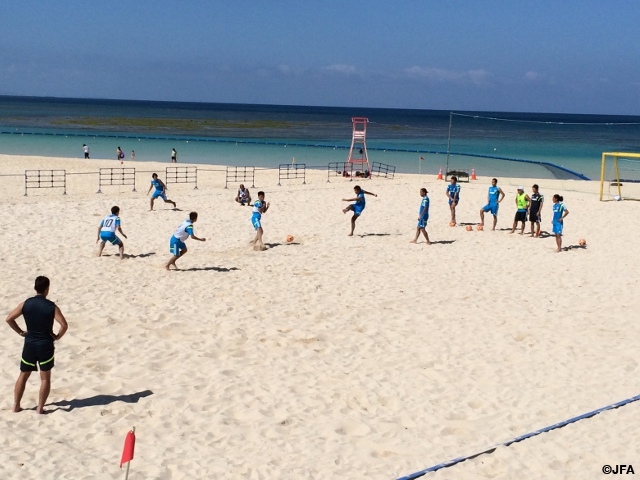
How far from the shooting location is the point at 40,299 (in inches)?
252

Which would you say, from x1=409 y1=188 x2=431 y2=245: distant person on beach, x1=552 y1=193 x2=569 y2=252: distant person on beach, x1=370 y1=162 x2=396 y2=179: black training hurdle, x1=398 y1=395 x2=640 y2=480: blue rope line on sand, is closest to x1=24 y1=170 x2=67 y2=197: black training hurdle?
x1=370 y1=162 x2=396 y2=179: black training hurdle

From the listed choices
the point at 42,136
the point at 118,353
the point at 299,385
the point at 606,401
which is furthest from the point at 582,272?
the point at 42,136

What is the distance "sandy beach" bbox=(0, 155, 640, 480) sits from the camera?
611 centimetres

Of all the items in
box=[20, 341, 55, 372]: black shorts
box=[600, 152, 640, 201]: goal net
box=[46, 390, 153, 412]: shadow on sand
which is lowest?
box=[46, 390, 153, 412]: shadow on sand

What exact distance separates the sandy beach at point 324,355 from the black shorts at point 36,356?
0.50m

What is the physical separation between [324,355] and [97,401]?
2.75 m

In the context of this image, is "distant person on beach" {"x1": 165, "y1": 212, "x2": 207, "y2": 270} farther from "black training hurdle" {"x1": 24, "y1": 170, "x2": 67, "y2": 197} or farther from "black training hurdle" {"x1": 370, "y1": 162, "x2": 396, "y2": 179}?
"black training hurdle" {"x1": 370, "y1": 162, "x2": 396, "y2": 179}

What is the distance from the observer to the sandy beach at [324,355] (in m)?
6.11

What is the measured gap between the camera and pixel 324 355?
341 inches

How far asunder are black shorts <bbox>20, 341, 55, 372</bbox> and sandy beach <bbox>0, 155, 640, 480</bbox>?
50cm

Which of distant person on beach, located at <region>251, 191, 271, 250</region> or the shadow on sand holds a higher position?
distant person on beach, located at <region>251, 191, 271, 250</region>

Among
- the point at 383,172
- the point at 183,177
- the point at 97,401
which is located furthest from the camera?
the point at 383,172

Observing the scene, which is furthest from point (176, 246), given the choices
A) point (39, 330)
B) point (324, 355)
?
point (39, 330)

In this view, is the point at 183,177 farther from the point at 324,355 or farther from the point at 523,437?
the point at 523,437
